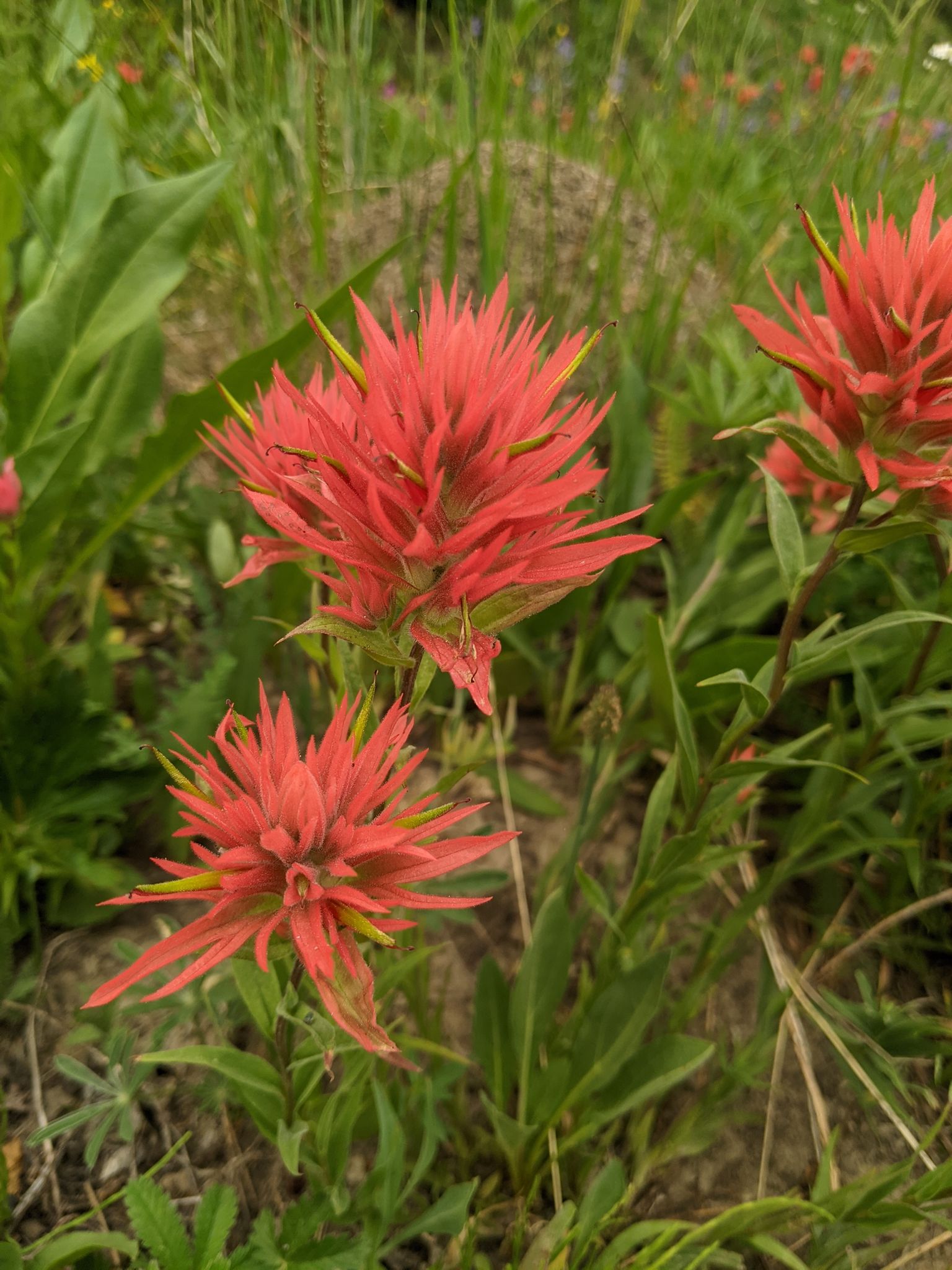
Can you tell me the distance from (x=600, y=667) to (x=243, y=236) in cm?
106

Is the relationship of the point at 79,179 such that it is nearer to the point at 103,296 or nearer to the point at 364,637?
the point at 103,296

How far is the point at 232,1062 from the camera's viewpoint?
2.32 ft

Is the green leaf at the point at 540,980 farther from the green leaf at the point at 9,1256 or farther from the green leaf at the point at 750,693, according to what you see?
the green leaf at the point at 9,1256

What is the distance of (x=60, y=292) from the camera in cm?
130

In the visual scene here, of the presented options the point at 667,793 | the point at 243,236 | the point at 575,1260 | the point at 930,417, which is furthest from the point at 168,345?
the point at 575,1260

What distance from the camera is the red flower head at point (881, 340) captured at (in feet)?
2.05

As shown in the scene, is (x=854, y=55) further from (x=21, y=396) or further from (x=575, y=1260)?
(x=575, y=1260)

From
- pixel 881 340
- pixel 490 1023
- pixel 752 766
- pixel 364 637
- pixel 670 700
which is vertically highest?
pixel 881 340

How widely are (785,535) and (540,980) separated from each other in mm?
638

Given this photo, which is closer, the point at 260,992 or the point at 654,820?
the point at 260,992

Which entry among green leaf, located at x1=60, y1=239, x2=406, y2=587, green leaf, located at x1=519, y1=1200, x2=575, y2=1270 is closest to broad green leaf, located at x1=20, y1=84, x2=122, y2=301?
green leaf, located at x1=60, y1=239, x2=406, y2=587

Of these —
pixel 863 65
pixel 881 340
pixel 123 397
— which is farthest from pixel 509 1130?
pixel 863 65

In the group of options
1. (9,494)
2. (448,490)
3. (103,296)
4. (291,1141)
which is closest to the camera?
(448,490)

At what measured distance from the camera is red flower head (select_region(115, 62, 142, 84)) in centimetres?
219
